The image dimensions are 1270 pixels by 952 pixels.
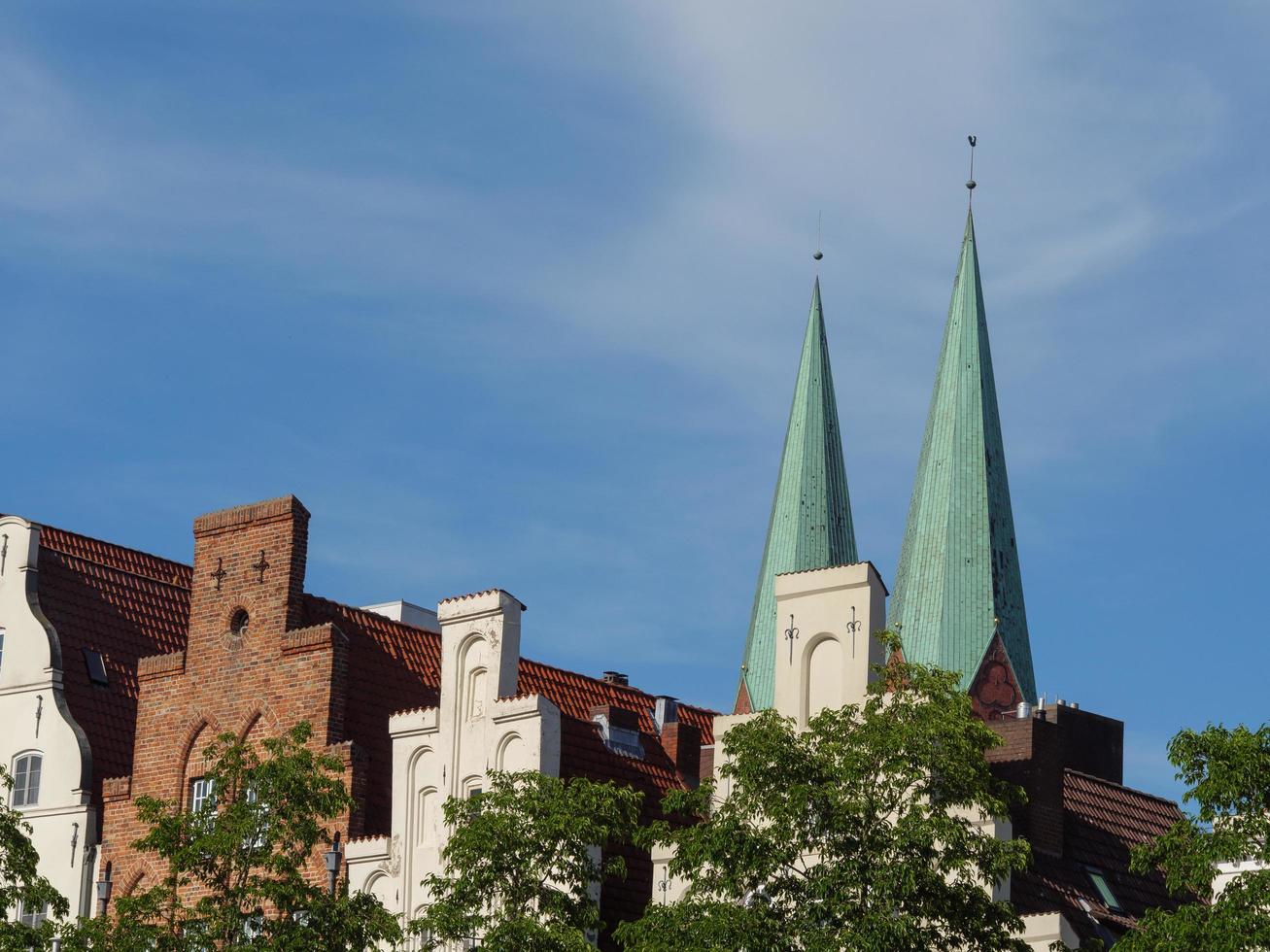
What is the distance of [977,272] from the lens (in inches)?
4847

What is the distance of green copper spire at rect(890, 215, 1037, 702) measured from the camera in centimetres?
11256

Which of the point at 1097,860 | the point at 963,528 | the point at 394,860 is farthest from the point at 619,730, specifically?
the point at 963,528

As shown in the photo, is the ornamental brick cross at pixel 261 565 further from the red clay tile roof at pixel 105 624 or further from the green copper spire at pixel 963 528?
the green copper spire at pixel 963 528

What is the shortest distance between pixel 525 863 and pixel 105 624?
17.3 metres

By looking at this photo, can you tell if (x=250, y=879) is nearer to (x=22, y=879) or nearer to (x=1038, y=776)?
(x=22, y=879)

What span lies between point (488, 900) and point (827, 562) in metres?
80.5

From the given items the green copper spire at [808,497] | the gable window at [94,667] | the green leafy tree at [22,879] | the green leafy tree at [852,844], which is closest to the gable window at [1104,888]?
the green leafy tree at [852,844]

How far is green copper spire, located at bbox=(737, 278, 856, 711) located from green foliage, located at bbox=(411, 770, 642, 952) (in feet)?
255

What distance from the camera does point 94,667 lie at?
52375 millimetres

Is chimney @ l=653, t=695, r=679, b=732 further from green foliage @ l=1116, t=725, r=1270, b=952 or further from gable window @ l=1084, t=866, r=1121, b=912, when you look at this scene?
green foliage @ l=1116, t=725, r=1270, b=952

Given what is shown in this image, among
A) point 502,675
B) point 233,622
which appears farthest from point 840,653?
point 233,622

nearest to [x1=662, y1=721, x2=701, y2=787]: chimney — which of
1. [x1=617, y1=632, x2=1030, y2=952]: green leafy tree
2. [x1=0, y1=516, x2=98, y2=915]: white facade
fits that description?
[x1=0, y1=516, x2=98, y2=915]: white facade

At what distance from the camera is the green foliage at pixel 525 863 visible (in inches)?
1495

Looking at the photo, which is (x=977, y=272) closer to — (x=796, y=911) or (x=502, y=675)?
(x=502, y=675)
